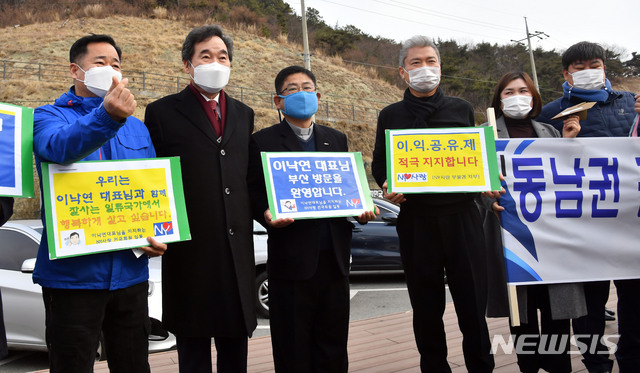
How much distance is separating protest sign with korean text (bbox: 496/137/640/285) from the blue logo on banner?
2116 millimetres

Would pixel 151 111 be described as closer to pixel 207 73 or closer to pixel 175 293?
pixel 207 73

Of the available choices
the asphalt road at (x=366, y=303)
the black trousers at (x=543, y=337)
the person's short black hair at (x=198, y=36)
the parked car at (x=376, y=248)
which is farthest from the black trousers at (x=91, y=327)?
the parked car at (x=376, y=248)

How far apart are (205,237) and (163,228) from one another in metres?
0.25

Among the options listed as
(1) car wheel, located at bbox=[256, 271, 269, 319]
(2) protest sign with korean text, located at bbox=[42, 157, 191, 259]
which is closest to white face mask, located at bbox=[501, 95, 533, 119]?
(2) protest sign with korean text, located at bbox=[42, 157, 191, 259]

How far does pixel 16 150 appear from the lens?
230cm

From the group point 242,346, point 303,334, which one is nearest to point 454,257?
point 303,334

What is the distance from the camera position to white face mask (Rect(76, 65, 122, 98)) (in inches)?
96.4

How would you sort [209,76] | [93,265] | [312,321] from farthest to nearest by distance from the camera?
[312,321]
[209,76]
[93,265]

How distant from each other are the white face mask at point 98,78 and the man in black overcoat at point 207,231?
288 millimetres

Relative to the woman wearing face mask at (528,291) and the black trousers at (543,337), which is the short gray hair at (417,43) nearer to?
the woman wearing face mask at (528,291)

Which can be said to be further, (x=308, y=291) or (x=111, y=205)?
(x=308, y=291)

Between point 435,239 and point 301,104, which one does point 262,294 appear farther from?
point 301,104

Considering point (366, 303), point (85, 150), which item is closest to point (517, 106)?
point (85, 150)

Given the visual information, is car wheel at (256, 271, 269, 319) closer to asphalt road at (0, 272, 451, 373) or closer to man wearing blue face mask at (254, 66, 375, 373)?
asphalt road at (0, 272, 451, 373)
